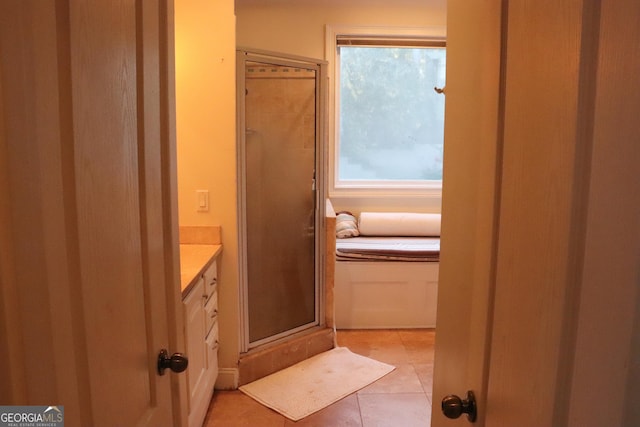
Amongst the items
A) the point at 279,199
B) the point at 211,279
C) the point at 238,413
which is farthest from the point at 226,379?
the point at 279,199

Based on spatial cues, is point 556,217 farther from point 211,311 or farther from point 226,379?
point 226,379

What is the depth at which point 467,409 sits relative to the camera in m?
0.95

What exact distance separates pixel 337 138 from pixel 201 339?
2.52m

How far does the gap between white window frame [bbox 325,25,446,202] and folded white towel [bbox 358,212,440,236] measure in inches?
9.7

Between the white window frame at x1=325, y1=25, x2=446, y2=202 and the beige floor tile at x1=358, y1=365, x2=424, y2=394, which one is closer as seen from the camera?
the beige floor tile at x1=358, y1=365, x2=424, y2=394

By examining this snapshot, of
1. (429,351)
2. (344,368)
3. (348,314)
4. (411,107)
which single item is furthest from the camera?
(411,107)

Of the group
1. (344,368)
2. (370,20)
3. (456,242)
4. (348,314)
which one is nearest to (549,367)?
(456,242)

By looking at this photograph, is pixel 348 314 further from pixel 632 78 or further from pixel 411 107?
pixel 632 78

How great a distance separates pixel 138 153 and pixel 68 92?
10.2 inches

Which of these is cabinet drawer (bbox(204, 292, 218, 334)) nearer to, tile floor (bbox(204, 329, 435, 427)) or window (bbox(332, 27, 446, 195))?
tile floor (bbox(204, 329, 435, 427))

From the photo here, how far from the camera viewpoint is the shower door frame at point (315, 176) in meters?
2.68

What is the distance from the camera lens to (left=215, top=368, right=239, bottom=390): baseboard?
8.94ft

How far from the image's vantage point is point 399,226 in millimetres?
4176

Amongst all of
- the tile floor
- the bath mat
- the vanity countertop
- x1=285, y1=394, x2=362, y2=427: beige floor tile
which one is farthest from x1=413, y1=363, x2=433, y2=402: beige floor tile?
the vanity countertop
